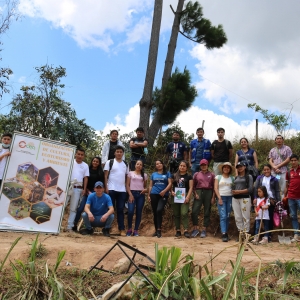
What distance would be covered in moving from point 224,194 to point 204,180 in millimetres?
465

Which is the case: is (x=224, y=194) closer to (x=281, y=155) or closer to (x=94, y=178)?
(x=281, y=155)

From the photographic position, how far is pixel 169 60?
38.2ft

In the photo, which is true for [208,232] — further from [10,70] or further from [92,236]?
[10,70]

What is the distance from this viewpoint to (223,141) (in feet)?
24.6

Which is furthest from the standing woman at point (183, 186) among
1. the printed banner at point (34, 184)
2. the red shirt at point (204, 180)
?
the printed banner at point (34, 184)

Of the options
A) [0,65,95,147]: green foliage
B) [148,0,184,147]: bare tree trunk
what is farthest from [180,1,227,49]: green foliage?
[0,65,95,147]: green foliage

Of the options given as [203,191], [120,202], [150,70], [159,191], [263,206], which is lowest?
[120,202]

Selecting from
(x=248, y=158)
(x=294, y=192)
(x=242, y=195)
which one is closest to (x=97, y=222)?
(x=242, y=195)

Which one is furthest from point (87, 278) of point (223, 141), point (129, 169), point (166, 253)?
point (223, 141)

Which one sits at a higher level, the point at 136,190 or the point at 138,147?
the point at 138,147

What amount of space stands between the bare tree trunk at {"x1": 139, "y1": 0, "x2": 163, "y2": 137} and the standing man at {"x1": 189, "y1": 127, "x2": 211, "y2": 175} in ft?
11.4

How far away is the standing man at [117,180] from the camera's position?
22.2ft

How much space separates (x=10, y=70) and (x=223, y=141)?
6582mm

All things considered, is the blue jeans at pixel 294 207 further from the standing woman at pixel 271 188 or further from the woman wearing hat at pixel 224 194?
the woman wearing hat at pixel 224 194
